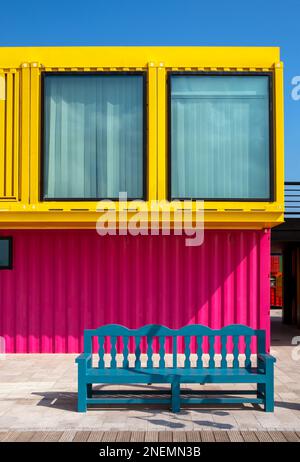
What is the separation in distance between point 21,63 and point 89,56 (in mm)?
1370

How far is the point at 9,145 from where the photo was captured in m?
10.3

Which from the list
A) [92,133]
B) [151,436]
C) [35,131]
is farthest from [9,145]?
[151,436]

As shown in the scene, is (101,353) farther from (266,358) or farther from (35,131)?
(35,131)

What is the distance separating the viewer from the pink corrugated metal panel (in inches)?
430

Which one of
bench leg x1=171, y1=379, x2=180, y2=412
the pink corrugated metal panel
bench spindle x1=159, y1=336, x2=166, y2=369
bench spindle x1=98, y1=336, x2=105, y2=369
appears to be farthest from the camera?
the pink corrugated metal panel

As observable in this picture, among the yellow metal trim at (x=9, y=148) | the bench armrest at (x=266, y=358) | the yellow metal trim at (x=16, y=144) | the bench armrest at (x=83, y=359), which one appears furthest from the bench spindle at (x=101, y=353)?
the yellow metal trim at (x=9, y=148)

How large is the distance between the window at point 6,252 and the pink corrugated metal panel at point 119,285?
14 centimetres

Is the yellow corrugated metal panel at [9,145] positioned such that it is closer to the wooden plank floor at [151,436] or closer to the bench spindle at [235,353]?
the bench spindle at [235,353]

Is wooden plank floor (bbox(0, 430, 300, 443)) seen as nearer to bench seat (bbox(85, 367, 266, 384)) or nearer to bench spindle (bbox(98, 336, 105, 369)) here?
bench seat (bbox(85, 367, 266, 384))

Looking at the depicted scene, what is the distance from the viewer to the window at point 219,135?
33.7ft

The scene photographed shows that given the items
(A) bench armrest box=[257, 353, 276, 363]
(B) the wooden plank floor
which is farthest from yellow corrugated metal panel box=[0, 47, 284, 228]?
(B) the wooden plank floor

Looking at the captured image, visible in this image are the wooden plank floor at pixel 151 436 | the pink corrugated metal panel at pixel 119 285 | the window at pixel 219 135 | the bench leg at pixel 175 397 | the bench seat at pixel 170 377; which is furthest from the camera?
the pink corrugated metal panel at pixel 119 285

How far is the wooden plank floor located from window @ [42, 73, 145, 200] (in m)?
5.42
